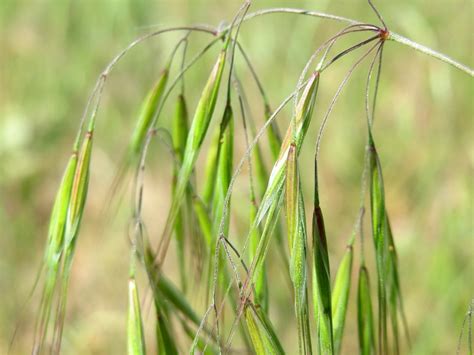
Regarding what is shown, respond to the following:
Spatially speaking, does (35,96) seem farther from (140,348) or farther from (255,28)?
(140,348)

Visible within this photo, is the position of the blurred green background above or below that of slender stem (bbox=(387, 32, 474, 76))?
above

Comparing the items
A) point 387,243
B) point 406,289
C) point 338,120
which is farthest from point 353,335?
point 387,243

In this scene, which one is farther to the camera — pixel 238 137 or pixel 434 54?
pixel 238 137

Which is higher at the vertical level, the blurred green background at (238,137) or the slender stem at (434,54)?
the blurred green background at (238,137)

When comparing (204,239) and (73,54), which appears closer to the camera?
(204,239)

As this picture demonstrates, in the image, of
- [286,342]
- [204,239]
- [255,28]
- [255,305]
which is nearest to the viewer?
[255,305]

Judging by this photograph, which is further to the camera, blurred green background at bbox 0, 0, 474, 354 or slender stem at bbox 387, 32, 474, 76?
blurred green background at bbox 0, 0, 474, 354

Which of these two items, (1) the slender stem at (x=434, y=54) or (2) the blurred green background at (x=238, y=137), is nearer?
(1) the slender stem at (x=434, y=54)

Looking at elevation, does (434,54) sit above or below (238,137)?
below
